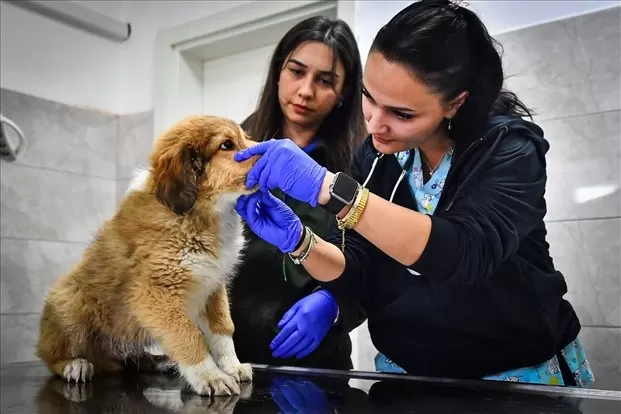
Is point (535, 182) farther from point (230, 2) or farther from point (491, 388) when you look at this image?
point (230, 2)

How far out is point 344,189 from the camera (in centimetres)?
111

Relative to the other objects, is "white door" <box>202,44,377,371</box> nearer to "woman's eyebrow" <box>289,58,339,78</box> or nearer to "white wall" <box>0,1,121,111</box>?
"white wall" <box>0,1,121,111</box>

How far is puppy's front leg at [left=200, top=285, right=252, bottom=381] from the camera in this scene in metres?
1.27

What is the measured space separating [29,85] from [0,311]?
3.58 ft

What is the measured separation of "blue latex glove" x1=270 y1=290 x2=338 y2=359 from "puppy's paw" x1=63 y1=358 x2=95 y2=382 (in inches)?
18.6

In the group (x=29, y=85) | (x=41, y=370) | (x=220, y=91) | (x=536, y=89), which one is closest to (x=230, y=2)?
(x=220, y=91)

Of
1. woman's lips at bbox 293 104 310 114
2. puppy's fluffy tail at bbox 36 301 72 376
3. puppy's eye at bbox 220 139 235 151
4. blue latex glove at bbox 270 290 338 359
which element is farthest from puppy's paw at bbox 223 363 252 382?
woman's lips at bbox 293 104 310 114

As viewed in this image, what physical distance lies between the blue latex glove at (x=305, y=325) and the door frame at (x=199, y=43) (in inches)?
64.9

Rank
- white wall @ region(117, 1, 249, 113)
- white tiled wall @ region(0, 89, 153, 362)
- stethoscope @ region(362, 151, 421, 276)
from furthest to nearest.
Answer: white wall @ region(117, 1, 249, 113)
white tiled wall @ region(0, 89, 153, 362)
stethoscope @ region(362, 151, 421, 276)

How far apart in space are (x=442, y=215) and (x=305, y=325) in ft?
1.61

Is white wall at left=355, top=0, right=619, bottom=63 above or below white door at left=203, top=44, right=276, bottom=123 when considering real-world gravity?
above

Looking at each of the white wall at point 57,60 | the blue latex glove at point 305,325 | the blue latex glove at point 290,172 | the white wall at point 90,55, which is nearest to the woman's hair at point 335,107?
the blue latex glove at point 305,325

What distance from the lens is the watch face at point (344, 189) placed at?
1104 mm

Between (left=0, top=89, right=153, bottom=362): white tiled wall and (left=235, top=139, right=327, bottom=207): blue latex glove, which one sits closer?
(left=235, top=139, right=327, bottom=207): blue latex glove
